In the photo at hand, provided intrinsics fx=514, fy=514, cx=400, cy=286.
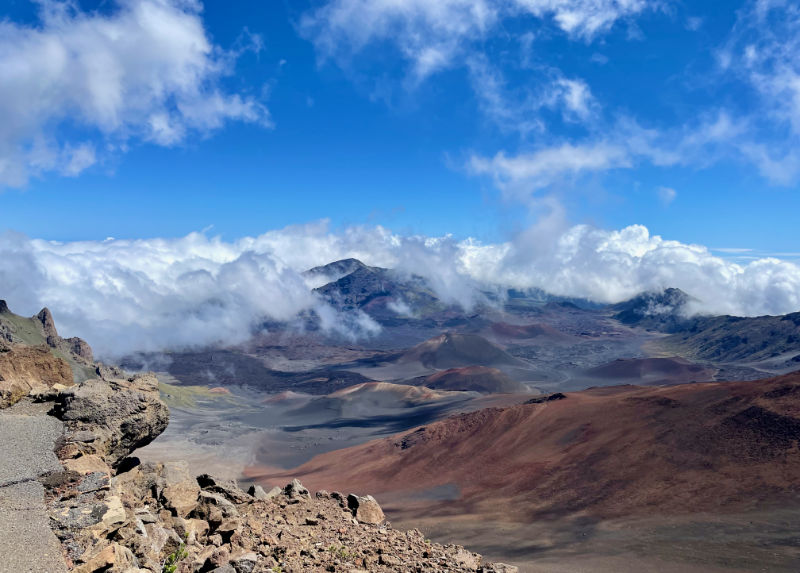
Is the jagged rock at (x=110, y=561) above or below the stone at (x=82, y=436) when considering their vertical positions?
below

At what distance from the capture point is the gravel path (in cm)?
734

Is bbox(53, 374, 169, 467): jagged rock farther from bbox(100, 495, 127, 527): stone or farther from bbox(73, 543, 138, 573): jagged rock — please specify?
bbox(73, 543, 138, 573): jagged rock

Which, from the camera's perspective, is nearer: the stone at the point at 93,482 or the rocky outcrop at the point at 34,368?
the stone at the point at 93,482

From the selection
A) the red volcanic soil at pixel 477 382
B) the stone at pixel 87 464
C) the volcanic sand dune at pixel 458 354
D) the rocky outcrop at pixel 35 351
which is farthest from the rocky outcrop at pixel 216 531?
the volcanic sand dune at pixel 458 354

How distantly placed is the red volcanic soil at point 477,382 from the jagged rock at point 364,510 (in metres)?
96.9

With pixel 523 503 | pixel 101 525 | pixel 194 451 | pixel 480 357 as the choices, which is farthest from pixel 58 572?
pixel 480 357

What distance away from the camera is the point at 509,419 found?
177 ft

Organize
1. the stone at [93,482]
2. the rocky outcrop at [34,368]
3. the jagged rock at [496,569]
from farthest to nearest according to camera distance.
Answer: the rocky outcrop at [34,368] → the jagged rock at [496,569] → the stone at [93,482]

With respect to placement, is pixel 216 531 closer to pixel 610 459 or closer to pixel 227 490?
pixel 227 490

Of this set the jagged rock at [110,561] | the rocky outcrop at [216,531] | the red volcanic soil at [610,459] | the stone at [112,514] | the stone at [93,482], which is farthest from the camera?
the red volcanic soil at [610,459]

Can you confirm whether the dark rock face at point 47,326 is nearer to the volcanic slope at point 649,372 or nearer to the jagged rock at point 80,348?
the jagged rock at point 80,348

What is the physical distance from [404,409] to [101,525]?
85953 mm

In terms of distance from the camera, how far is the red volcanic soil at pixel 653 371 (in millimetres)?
121562

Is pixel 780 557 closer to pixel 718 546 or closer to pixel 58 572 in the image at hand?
pixel 718 546
